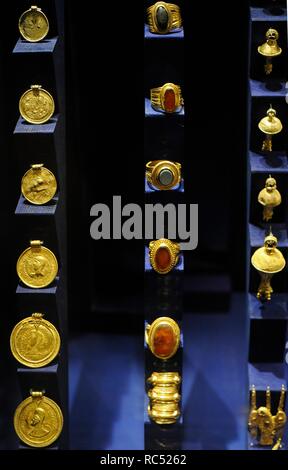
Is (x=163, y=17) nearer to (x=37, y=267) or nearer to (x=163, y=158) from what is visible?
(x=163, y=158)

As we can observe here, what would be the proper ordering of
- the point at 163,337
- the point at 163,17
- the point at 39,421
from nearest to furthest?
the point at 163,17 < the point at 163,337 < the point at 39,421

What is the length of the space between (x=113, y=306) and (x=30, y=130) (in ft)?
4.44

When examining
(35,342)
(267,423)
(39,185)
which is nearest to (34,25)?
(39,185)

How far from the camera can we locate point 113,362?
4574 mm

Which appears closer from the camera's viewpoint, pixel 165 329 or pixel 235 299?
pixel 165 329

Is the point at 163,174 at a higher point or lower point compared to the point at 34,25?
lower

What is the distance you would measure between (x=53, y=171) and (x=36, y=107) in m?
0.27

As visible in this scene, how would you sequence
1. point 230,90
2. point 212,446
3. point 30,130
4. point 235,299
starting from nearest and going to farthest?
point 30,130
point 212,446
point 230,90
point 235,299

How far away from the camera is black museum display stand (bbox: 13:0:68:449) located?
3633mm

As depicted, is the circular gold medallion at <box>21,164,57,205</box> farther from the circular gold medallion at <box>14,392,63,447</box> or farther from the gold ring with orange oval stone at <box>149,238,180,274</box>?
the circular gold medallion at <box>14,392,63,447</box>

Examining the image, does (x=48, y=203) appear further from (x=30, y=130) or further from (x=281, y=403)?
(x=281, y=403)

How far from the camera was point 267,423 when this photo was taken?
3.75 metres

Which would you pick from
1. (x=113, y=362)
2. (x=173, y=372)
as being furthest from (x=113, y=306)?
(x=173, y=372)

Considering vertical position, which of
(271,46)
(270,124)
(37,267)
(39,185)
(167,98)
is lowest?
(37,267)
